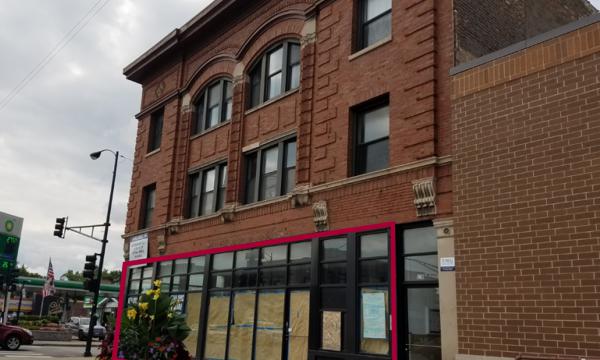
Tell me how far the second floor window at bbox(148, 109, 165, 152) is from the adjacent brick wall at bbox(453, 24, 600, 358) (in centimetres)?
1611

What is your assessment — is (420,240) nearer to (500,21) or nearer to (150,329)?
(150,329)

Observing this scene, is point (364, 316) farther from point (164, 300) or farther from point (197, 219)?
point (197, 219)

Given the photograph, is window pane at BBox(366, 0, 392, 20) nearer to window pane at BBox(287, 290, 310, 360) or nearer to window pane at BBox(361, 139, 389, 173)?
window pane at BBox(361, 139, 389, 173)

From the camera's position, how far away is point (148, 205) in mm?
23891

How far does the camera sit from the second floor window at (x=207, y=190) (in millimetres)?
19672

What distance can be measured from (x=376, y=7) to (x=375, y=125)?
10.9 feet

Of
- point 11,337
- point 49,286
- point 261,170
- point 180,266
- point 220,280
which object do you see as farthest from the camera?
point 49,286

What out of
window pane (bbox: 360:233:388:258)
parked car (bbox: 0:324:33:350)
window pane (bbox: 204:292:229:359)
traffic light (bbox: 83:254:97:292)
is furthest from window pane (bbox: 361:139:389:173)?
parked car (bbox: 0:324:33:350)

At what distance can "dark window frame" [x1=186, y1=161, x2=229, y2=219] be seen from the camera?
19625 mm

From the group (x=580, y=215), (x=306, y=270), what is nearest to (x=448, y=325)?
(x=580, y=215)

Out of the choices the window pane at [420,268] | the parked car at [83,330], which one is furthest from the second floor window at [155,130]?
the parked car at [83,330]

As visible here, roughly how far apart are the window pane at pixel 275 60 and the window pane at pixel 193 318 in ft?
25.3

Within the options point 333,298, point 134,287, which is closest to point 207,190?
point 134,287

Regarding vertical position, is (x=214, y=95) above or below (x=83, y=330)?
above
